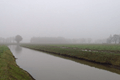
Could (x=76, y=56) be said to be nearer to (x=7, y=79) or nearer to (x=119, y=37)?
(x=7, y=79)

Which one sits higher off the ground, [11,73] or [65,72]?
[11,73]

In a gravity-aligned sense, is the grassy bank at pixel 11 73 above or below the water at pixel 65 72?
above

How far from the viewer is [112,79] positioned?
1179 cm

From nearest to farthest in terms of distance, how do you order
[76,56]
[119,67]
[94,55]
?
1. [119,67]
2. [94,55]
3. [76,56]

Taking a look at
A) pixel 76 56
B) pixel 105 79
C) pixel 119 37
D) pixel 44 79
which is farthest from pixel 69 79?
pixel 119 37

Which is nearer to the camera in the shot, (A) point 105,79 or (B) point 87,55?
(A) point 105,79

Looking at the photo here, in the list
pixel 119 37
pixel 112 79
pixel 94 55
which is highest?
pixel 119 37

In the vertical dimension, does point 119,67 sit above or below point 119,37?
below

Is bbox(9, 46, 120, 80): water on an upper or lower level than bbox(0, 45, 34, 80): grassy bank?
lower

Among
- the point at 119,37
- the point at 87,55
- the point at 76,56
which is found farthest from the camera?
the point at 119,37

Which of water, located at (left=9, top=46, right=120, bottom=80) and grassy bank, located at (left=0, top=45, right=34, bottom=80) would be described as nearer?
grassy bank, located at (left=0, top=45, right=34, bottom=80)

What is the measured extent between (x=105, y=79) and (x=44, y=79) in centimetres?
889

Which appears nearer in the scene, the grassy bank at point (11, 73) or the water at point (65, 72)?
the grassy bank at point (11, 73)

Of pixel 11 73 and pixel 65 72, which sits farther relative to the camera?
pixel 65 72
